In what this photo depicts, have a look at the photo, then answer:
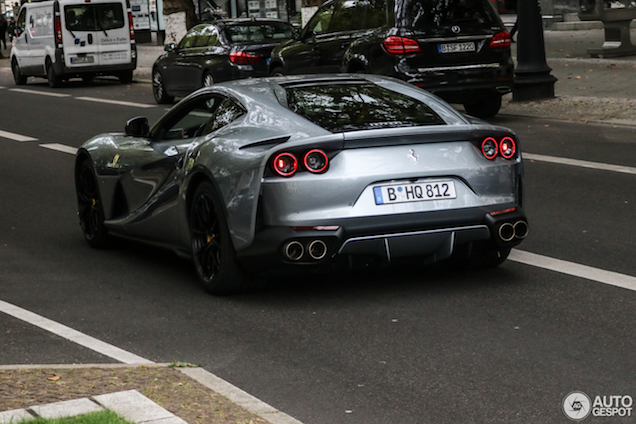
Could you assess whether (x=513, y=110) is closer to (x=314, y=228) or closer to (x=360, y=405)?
(x=314, y=228)

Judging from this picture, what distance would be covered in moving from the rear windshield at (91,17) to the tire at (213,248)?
21.8 meters

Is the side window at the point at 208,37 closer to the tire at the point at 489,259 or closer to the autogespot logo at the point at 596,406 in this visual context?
the tire at the point at 489,259

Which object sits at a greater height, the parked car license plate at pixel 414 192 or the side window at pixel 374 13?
the side window at pixel 374 13

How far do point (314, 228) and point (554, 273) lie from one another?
1698 mm

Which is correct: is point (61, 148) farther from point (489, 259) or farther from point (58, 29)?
point (58, 29)

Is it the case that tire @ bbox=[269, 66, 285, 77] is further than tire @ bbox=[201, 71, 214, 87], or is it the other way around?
tire @ bbox=[201, 71, 214, 87]

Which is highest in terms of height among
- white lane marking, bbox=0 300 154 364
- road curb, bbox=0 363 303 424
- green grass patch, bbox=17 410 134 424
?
green grass patch, bbox=17 410 134 424

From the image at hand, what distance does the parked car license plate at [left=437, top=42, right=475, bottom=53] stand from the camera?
15.3m

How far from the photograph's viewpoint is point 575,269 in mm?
7016

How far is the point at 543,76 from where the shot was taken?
17250 millimetres

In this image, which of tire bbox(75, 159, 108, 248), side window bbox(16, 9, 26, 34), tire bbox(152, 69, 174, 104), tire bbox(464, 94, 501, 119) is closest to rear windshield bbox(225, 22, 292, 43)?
tire bbox(152, 69, 174, 104)

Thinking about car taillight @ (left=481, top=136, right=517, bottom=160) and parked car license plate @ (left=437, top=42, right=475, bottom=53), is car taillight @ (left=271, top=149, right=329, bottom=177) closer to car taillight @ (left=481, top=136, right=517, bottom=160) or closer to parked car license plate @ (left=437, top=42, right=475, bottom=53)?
car taillight @ (left=481, top=136, right=517, bottom=160)

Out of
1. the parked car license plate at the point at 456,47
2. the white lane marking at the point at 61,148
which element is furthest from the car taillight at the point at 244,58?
the parked car license plate at the point at 456,47

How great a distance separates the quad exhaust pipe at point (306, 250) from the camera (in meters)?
6.12
